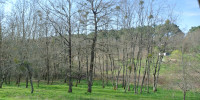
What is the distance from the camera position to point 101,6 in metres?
15.4

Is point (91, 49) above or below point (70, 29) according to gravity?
below

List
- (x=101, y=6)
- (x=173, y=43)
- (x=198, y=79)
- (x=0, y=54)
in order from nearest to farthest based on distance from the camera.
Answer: (x=198, y=79) → (x=101, y=6) → (x=0, y=54) → (x=173, y=43)

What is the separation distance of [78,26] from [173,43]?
42.2 ft

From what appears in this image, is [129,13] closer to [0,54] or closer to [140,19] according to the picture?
[140,19]

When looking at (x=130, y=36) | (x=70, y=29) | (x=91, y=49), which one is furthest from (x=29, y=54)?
(x=130, y=36)

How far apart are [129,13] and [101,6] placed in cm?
630

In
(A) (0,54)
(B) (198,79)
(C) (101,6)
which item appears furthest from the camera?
(A) (0,54)

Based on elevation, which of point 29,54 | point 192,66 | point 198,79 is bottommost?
point 198,79

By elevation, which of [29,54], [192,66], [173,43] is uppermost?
[173,43]

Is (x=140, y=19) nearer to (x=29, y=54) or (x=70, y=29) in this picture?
(x=70, y=29)

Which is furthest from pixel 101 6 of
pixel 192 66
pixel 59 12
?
pixel 192 66

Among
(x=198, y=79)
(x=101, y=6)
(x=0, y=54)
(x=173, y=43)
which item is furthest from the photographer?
(x=173, y=43)

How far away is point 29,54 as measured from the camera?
1602 centimetres

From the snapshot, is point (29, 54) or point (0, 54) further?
point (0, 54)
